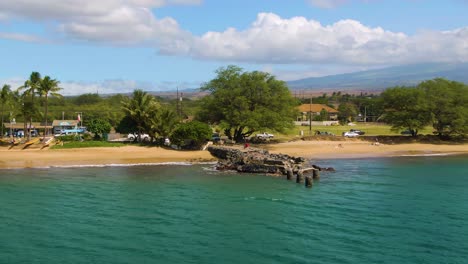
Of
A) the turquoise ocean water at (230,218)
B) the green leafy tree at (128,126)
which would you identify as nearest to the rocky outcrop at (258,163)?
the turquoise ocean water at (230,218)

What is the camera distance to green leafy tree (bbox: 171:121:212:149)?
6366cm

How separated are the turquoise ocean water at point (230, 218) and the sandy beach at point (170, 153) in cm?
845

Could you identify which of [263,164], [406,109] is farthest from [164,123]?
[406,109]

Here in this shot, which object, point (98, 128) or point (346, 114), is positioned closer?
point (98, 128)

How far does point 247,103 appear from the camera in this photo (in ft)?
234

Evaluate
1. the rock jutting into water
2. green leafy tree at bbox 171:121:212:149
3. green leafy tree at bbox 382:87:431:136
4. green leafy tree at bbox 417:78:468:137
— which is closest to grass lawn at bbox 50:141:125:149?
green leafy tree at bbox 171:121:212:149

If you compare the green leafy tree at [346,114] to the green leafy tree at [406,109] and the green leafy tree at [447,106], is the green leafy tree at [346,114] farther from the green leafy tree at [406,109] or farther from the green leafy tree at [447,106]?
the green leafy tree at [447,106]

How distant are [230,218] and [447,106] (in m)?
58.1

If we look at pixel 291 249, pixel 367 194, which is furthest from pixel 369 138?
pixel 291 249

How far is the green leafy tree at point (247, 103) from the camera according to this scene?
69375 millimetres

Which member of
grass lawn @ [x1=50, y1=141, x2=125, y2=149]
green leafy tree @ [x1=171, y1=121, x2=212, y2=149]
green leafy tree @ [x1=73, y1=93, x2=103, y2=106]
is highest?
green leafy tree @ [x1=73, y1=93, x2=103, y2=106]

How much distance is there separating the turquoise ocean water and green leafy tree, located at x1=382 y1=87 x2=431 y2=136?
3116 cm

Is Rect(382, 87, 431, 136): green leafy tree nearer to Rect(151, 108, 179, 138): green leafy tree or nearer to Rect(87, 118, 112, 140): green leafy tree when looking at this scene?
Rect(151, 108, 179, 138): green leafy tree

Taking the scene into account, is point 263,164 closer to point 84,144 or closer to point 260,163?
point 260,163
